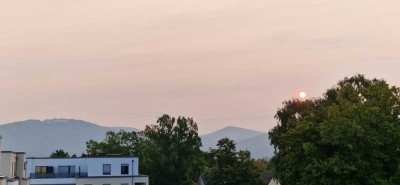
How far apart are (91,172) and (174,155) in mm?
16225

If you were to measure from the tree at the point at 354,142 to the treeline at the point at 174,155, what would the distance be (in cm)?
4599

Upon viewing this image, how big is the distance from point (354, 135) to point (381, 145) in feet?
7.00

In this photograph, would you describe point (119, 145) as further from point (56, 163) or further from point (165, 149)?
point (56, 163)

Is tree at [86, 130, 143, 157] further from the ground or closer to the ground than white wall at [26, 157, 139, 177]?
further from the ground

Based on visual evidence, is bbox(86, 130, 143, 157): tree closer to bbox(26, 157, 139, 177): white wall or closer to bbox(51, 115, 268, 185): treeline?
bbox(51, 115, 268, 185): treeline

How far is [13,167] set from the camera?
63344 millimetres

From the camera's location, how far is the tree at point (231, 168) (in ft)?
340

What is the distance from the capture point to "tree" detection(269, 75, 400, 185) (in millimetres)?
50250

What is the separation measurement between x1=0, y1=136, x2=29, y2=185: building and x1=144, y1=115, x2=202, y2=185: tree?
36.4 metres

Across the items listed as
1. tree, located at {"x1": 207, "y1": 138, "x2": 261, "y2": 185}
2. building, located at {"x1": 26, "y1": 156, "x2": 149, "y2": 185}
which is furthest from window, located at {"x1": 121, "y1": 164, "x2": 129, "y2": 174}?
tree, located at {"x1": 207, "y1": 138, "x2": 261, "y2": 185}

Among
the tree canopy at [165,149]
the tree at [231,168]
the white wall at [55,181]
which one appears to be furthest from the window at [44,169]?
the tree at [231,168]

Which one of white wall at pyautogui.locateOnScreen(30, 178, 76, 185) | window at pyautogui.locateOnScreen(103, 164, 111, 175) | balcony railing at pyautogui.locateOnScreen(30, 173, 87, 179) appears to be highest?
window at pyautogui.locateOnScreen(103, 164, 111, 175)

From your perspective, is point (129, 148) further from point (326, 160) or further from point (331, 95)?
point (326, 160)

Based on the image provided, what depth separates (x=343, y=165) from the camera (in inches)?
1959
